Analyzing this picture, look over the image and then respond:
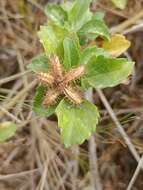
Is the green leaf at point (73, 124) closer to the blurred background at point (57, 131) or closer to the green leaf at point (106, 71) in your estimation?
the green leaf at point (106, 71)

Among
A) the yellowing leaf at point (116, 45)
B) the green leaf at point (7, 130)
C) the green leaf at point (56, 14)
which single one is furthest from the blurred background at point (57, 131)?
the green leaf at point (56, 14)

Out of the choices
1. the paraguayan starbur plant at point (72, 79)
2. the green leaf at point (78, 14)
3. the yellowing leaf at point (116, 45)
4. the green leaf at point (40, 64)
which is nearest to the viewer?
the paraguayan starbur plant at point (72, 79)

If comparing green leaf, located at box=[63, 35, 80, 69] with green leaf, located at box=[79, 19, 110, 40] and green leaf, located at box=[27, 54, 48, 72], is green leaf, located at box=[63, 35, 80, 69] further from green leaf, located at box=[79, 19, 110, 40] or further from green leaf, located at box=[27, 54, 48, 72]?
green leaf, located at box=[79, 19, 110, 40]

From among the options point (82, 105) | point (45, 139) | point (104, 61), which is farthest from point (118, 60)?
point (45, 139)

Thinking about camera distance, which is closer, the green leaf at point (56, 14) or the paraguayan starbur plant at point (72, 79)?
the paraguayan starbur plant at point (72, 79)

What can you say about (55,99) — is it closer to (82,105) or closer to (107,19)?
(82,105)

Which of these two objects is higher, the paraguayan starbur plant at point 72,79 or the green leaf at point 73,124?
the paraguayan starbur plant at point 72,79

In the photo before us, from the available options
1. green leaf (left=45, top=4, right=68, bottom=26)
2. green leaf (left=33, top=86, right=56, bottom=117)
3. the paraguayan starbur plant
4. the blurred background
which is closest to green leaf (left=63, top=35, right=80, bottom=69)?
the paraguayan starbur plant

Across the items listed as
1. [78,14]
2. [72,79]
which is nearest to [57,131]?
[78,14]
